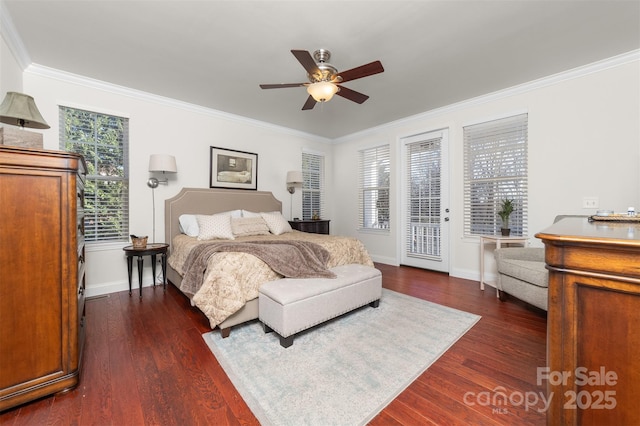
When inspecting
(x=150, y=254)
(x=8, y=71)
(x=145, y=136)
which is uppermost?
(x=8, y=71)

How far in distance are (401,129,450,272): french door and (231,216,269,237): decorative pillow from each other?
257cm

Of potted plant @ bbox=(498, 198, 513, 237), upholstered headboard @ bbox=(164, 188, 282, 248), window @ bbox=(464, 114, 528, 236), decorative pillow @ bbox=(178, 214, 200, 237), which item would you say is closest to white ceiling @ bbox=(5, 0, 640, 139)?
window @ bbox=(464, 114, 528, 236)

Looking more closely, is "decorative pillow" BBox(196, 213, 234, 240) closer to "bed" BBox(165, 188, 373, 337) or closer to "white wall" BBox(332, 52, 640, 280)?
"bed" BBox(165, 188, 373, 337)

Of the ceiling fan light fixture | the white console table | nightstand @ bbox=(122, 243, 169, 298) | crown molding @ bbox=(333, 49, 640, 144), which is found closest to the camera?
the ceiling fan light fixture

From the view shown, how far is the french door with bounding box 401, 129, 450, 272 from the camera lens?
4.23 meters

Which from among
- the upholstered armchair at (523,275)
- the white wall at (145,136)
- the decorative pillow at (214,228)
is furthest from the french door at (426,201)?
the decorative pillow at (214,228)

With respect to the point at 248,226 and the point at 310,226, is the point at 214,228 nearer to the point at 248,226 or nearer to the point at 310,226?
the point at 248,226

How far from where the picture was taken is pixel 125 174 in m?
3.44

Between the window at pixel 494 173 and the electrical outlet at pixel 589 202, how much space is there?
1.80 ft

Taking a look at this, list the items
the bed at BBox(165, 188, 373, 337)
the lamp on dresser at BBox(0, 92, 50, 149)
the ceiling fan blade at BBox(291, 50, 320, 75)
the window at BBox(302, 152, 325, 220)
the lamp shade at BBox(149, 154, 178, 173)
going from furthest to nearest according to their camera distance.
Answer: the window at BBox(302, 152, 325, 220)
the lamp shade at BBox(149, 154, 178, 173)
the bed at BBox(165, 188, 373, 337)
the ceiling fan blade at BBox(291, 50, 320, 75)
the lamp on dresser at BBox(0, 92, 50, 149)

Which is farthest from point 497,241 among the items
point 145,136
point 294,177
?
point 145,136

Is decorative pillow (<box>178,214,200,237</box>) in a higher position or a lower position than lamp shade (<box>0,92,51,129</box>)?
lower

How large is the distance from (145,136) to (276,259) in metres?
2.69

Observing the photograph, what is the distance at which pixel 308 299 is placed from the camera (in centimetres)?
214
